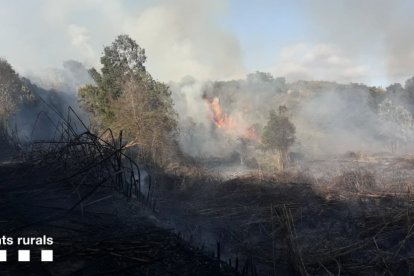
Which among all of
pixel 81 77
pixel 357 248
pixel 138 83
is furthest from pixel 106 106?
pixel 81 77

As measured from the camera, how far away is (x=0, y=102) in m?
16.1

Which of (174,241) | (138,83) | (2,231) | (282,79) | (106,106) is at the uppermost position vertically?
(282,79)

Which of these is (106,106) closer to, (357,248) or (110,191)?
(110,191)

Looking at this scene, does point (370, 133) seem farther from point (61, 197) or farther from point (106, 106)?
point (61, 197)

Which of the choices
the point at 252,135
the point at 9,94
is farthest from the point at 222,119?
the point at 9,94

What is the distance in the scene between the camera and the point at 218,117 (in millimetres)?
38062

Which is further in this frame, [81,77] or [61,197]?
[81,77]

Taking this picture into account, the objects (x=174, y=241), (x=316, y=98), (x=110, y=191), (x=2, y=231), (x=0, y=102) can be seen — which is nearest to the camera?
Answer: (x=2, y=231)

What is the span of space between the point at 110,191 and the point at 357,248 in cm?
551

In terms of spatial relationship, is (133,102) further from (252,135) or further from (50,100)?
(252,135)

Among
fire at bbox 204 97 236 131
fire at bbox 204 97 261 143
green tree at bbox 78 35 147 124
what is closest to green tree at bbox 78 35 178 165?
green tree at bbox 78 35 147 124

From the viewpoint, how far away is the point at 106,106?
55.4ft

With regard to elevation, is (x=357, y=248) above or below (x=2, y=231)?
below

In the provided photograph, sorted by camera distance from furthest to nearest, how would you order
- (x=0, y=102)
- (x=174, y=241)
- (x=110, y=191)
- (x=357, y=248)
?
→ 1. (x=0, y=102)
2. (x=110, y=191)
3. (x=357, y=248)
4. (x=174, y=241)
